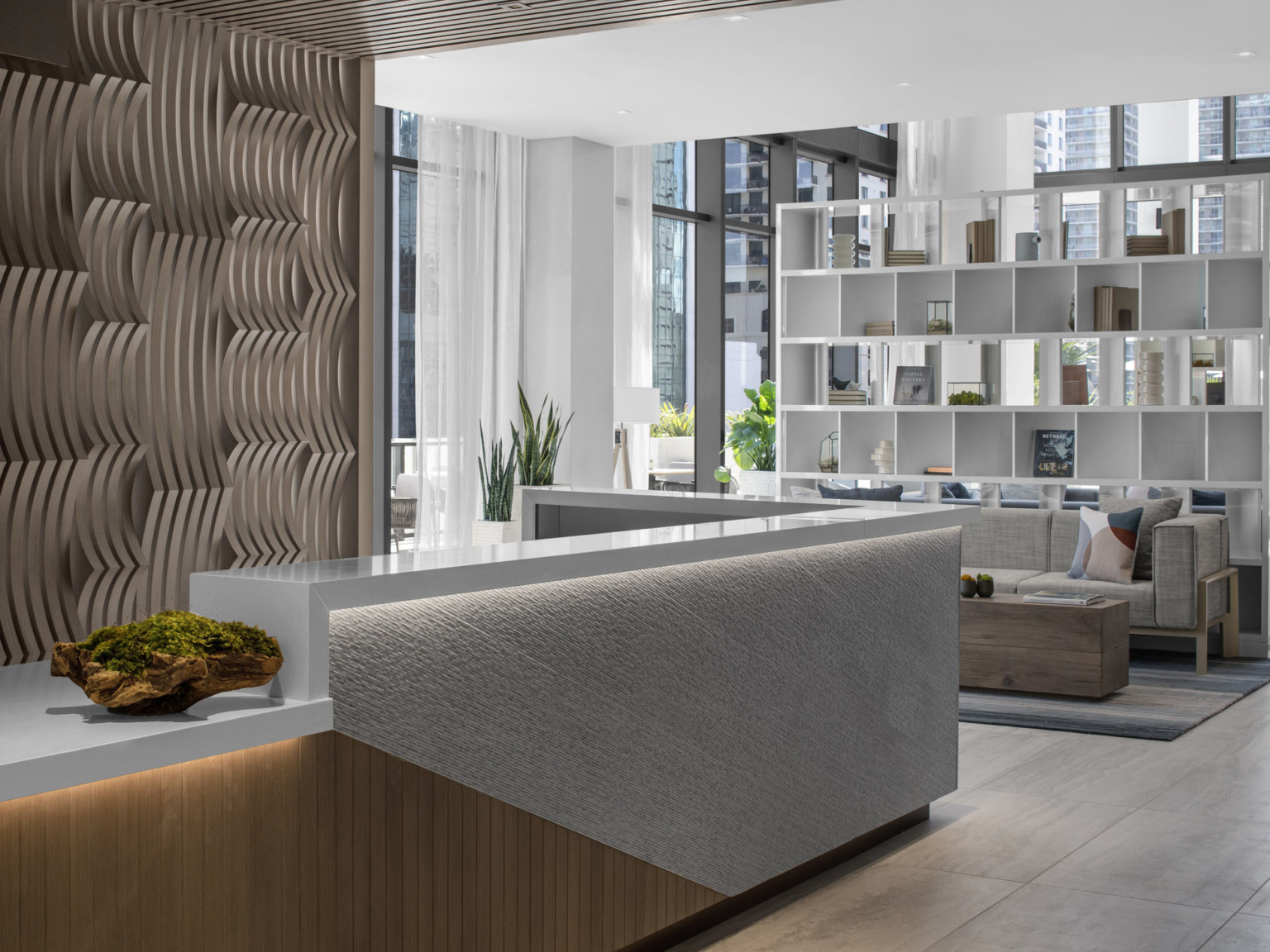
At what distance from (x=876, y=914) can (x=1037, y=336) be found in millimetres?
5353

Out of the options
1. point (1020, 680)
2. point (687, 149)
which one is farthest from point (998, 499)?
point (687, 149)

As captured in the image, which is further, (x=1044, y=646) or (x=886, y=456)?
(x=886, y=456)

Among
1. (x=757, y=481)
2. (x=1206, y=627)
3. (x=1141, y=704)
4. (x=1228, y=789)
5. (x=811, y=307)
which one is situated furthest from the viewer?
(x=757, y=481)

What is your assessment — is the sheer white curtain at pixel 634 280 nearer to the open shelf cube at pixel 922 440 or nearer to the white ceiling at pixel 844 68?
the white ceiling at pixel 844 68

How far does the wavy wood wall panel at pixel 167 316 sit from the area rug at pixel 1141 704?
9.99 feet

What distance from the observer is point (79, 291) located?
396cm

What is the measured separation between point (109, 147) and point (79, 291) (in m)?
0.47

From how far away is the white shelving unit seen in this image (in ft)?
24.8

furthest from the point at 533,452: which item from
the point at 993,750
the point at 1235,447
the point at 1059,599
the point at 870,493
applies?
the point at 1235,447

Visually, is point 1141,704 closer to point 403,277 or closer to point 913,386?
point 913,386

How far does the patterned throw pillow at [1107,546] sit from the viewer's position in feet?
23.8

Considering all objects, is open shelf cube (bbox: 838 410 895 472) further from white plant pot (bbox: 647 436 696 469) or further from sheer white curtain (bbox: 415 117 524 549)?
sheer white curtain (bbox: 415 117 524 549)

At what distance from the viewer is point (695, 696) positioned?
323 centimetres

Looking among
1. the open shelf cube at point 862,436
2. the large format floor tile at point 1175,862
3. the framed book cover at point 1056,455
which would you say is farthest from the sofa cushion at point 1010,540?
the large format floor tile at point 1175,862
